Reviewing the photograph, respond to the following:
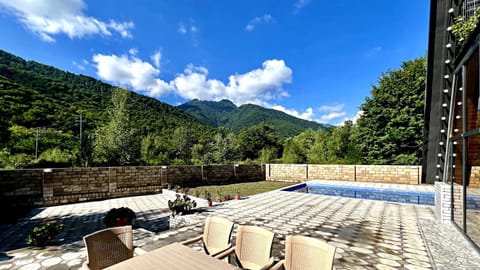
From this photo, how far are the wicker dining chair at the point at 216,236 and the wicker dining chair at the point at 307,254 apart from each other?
0.73 meters

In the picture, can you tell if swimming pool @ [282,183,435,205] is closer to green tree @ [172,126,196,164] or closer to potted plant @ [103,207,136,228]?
potted plant @ [103,207,136,228]

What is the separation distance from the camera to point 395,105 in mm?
17391

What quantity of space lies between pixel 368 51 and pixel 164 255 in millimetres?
22415

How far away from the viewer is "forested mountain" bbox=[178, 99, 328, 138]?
148ft

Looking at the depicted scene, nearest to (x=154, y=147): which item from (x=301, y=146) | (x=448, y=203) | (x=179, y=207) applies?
(x=179, y=207)

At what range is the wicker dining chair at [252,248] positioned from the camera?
6.88 ft

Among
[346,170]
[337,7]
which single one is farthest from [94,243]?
[337,7]

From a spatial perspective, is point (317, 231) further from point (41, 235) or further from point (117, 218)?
point (41, 235)

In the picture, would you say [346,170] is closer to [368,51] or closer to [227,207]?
[227,207]

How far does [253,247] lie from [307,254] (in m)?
0.59

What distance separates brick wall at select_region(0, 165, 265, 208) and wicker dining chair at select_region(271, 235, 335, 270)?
9.95 m

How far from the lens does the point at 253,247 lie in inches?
86.6

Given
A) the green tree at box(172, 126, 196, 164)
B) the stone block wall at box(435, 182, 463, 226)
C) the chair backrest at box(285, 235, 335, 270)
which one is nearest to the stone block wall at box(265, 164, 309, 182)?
the stone block wall at box(435, 182, 463, 226)

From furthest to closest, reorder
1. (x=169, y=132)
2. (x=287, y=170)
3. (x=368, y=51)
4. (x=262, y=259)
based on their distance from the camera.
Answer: (x=169, y=132) → (x=368, y=51) → (x=287, y=170) → (x=262, y=259)
